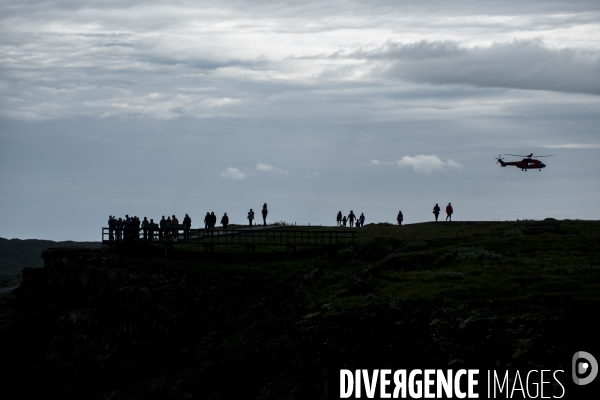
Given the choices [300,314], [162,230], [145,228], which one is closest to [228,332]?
[300,314]

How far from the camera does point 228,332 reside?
42.1m

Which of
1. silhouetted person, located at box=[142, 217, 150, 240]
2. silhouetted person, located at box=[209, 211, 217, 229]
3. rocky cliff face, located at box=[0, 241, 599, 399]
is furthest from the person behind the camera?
silhouetted person, located at box=[209, 211, 217, 229]

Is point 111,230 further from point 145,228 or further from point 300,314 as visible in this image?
point 300,314

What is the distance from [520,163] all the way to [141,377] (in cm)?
6253

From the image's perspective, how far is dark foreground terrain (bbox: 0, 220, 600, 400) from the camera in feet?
101

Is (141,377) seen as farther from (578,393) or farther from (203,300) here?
(578,393)

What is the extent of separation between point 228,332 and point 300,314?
4.56 m

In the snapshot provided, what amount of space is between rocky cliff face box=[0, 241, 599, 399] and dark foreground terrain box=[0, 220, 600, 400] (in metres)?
0.08

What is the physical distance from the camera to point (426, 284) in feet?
128

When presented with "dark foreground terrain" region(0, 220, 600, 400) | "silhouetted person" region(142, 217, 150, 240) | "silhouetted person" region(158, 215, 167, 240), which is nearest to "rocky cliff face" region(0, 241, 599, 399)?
"dark foreground terrain" region(0, 220, 600, 400)

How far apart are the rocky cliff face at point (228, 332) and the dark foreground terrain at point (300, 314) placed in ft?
0.26

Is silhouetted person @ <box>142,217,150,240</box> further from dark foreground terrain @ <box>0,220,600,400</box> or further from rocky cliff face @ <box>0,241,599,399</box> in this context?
rocky cliff face @ <box>0,241,599,399</box>

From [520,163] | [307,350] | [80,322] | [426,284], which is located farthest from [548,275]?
[520,163]

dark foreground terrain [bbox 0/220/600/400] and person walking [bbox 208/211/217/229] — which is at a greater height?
person walking [bbox 208/211/217/229]
